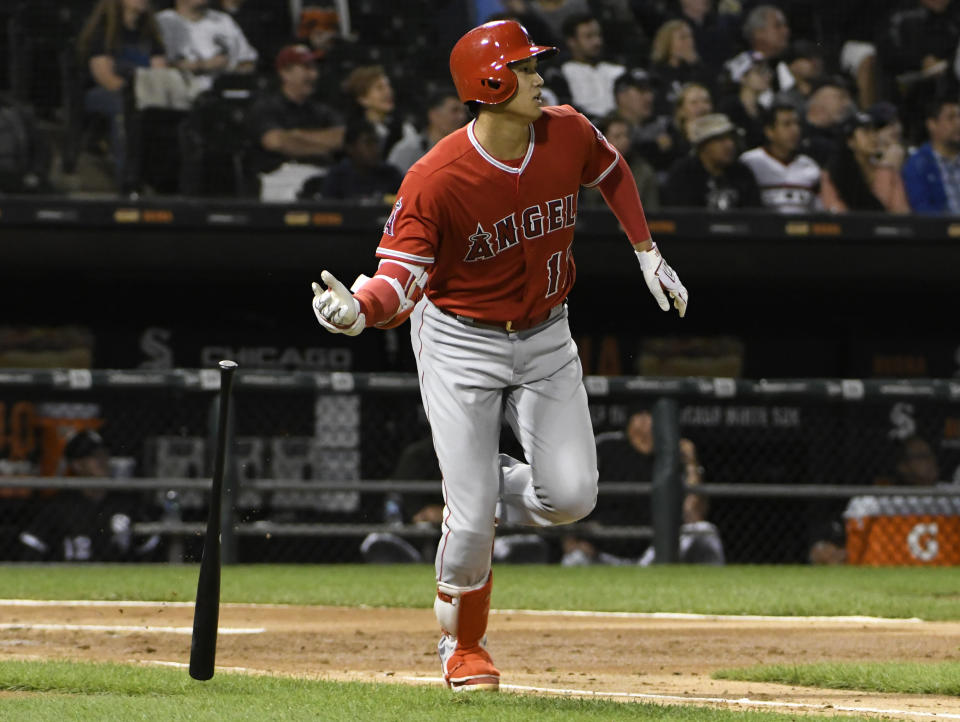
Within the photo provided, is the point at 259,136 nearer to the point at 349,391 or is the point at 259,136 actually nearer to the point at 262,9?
the point at 262,9

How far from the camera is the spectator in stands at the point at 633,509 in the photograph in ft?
30.1

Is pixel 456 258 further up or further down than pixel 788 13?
further down

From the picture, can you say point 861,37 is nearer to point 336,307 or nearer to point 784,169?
point 784,169

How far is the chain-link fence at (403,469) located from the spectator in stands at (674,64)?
7.00ft

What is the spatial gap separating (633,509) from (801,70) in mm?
3685

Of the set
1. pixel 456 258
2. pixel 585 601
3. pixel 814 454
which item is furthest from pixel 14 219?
pixel 456 258

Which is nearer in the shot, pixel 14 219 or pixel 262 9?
pixel 14 219

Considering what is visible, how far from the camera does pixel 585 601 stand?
Answer: 6926 millimetres

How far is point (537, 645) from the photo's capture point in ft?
18.1

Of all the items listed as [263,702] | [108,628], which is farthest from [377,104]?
[263,702]

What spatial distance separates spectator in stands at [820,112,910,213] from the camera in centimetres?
1046

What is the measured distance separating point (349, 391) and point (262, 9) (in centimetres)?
368

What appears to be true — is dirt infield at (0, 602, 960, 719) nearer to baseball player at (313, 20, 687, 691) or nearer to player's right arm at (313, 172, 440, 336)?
baseball player at (313, 20, 687, 691)

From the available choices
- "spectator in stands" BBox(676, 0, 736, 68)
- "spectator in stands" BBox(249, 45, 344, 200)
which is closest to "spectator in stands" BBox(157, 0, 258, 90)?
"spectator in stands" BBox(249, 45, 344, 200)
